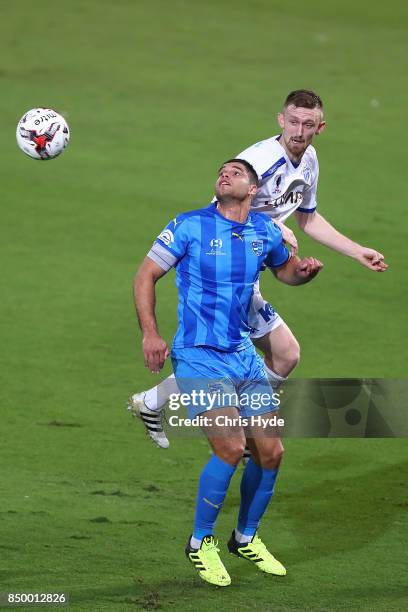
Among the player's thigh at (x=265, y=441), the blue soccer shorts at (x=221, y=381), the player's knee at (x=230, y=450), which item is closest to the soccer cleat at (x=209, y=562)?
the player's knee at (x=230, y=450)

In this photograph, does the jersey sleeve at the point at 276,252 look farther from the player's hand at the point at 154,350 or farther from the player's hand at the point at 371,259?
the player's hand at the point at 154,350

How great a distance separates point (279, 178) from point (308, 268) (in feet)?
3.75

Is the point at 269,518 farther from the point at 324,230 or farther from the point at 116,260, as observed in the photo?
the point at 116,260

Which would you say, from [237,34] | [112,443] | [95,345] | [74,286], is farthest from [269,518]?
[237,34]

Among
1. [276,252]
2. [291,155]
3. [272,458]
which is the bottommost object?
[272,458]

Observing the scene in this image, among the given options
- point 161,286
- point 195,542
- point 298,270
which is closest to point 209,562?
point 195,542

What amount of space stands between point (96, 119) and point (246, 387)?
12.3 meters

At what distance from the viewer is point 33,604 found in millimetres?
7379

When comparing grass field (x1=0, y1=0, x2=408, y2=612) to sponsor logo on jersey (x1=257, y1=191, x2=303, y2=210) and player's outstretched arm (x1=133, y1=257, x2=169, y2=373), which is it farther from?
sponsor logo on jersey (x1=257, y1=191, x2=303, y2=210)

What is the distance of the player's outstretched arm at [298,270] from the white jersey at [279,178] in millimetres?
866

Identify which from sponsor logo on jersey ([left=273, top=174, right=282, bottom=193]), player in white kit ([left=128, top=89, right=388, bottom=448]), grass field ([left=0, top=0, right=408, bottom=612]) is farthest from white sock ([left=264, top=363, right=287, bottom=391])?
sponsor logo on jersey ([left=273, top=174, right=282, bottom=193])

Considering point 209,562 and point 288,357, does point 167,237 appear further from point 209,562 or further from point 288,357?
point 288,357

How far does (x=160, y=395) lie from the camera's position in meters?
9.03

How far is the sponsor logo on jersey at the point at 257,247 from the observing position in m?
7.78
